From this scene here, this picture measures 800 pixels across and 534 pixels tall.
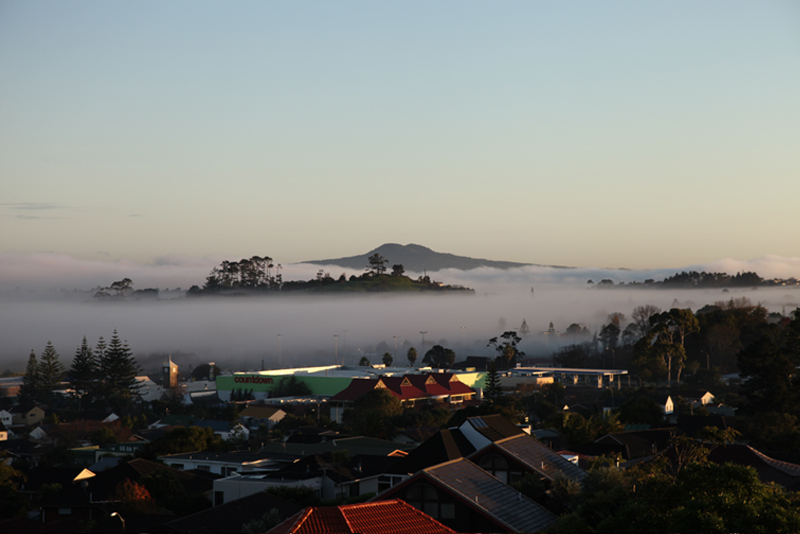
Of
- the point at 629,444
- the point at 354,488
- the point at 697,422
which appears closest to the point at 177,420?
the point at 697,422

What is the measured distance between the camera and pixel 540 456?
33.8 m

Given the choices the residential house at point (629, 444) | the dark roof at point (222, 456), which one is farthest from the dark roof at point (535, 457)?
the dark roof at point (222, 456)

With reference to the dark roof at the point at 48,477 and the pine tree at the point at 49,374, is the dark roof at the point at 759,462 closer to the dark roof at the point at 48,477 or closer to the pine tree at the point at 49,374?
the dark roof at the point at 48,477

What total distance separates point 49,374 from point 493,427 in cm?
→ 11501

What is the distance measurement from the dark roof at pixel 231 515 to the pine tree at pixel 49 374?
369 feet

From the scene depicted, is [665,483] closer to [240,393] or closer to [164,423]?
[164,423]

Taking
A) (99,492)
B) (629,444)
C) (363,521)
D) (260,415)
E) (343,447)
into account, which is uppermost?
(363,521)

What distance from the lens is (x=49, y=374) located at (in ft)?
445

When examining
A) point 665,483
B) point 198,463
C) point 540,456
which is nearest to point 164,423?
point 198,463

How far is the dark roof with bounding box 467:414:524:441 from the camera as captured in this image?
36188mm

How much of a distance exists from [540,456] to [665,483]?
41.3 ft

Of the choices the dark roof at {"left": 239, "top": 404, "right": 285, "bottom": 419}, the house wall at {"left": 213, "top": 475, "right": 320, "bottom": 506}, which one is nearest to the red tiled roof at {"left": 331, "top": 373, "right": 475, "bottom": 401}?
the dark roof at {"left": 239, "top": 404, "right": 285, "bottom": 419}

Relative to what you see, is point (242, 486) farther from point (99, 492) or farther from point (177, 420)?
point (177, 420)

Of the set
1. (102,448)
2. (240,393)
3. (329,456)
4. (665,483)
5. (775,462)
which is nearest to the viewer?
(665,483)
